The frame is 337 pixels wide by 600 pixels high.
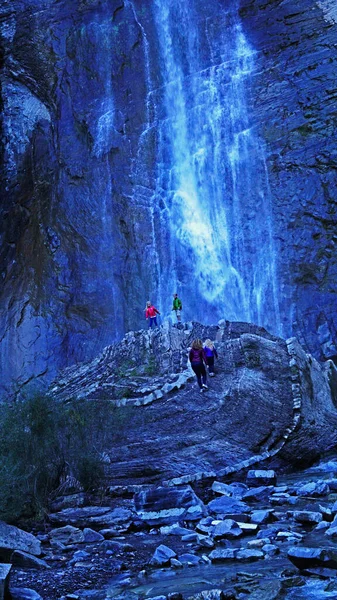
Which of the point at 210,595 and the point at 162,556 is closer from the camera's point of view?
the point at 210,595

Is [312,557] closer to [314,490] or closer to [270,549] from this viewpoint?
[270,549]

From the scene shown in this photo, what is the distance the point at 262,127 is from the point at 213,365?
20772 millimetres

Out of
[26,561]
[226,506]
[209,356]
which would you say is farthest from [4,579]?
[209,356]

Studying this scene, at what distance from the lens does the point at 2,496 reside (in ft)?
40.4

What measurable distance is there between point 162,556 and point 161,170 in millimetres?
30299

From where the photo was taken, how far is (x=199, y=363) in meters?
18.7

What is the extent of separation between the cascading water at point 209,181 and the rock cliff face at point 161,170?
0.06 m

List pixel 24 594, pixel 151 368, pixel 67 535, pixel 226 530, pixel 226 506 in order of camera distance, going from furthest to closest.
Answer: pixel 151 368, pixel 226 506, pixel 67 535, pixel 226 530, pixel 24 594

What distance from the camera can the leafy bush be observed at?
1405 cm

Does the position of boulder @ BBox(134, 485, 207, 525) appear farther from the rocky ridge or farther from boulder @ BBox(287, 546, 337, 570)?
boulder @ BBox(287, 546, 337, 570)

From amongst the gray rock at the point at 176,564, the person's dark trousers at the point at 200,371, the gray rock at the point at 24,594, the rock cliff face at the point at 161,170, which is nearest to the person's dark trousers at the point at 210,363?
the person's dark trousers at the point at 200,371

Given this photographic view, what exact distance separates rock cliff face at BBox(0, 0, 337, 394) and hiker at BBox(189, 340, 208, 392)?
17026 millimetres

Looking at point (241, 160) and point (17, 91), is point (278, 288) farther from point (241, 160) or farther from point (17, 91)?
point (17, 91)

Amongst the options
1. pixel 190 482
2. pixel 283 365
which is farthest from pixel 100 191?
pixel 190 482
